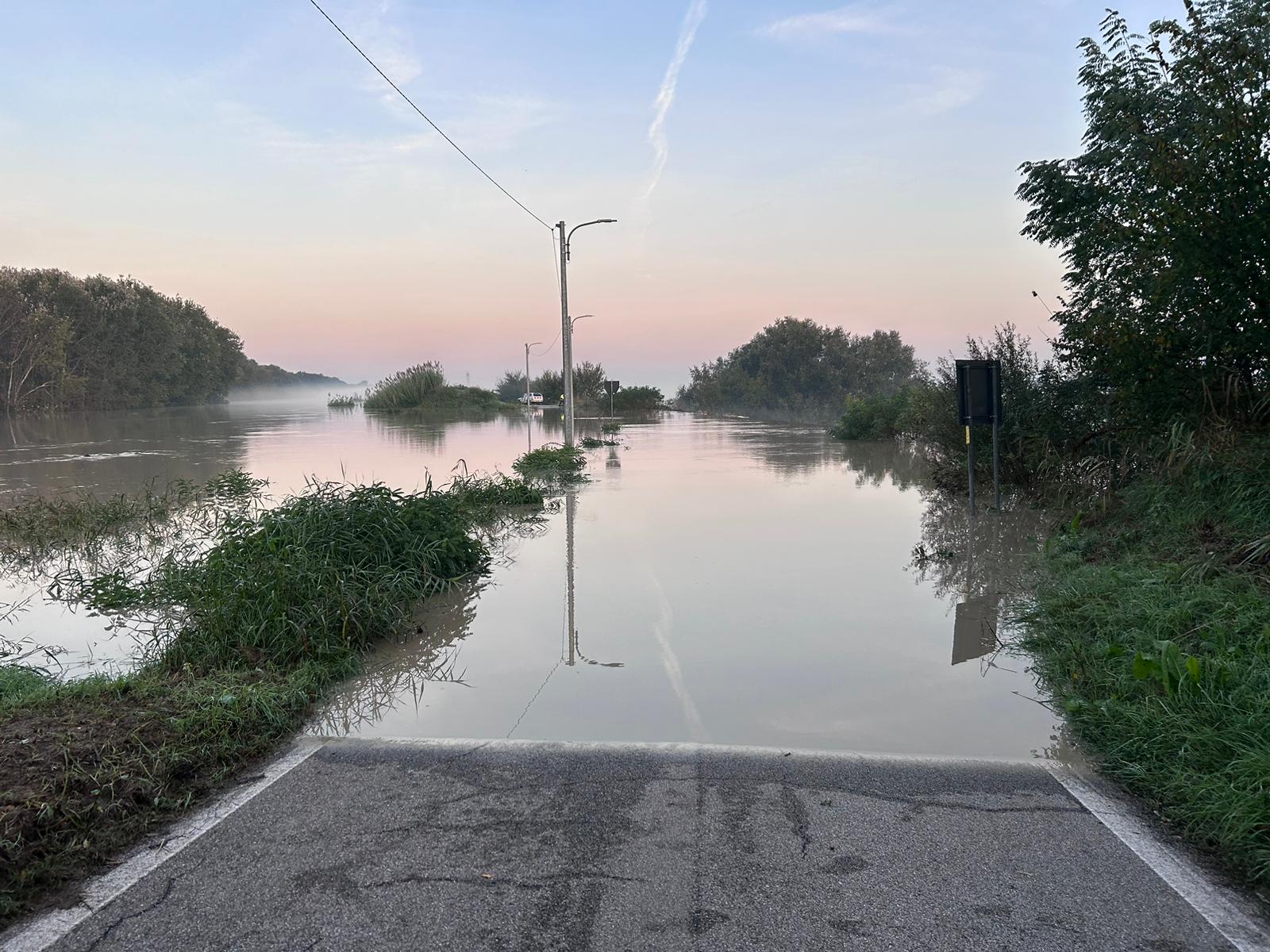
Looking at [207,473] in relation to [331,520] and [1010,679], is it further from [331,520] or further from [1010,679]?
[1010,679]

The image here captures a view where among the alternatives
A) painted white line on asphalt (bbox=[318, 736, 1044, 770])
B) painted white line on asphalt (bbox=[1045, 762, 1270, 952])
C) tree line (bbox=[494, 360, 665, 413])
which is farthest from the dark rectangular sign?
tree line (bbox=[494, 360, 665, 413])

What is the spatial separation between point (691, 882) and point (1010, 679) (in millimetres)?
3566

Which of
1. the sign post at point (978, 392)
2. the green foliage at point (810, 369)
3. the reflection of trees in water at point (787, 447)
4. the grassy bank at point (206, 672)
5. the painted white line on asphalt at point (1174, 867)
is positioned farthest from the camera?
the green foliage at point (810, 369)

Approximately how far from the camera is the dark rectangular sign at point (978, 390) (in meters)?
12.4

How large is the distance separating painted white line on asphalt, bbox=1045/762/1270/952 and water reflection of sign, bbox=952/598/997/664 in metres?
2.31

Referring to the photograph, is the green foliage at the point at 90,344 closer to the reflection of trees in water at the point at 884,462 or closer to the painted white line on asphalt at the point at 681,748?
the reflection of trees in water at the point at 884,462

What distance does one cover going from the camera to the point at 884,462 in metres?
23.6

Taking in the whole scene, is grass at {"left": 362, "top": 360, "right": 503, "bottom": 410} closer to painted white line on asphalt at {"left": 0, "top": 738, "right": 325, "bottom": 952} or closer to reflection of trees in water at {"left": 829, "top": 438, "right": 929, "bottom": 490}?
reflection of trees in water at {"left": 829, "top": 438, "right": 929, "bottom": 490}

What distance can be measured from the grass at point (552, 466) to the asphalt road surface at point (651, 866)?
13723 mm

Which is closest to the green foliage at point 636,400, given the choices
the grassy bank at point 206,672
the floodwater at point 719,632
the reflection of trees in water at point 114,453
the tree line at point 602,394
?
the tree line at point 602,394

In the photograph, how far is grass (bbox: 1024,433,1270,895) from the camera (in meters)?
3.61

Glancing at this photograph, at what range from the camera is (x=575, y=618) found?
294 inches

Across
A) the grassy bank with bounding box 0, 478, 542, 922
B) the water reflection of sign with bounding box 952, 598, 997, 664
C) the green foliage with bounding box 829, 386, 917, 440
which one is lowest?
the water reflection of sign with bounding box 952, 598, 997, 664

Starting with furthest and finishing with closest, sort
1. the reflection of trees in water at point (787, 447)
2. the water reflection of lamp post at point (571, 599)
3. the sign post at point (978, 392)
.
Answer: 1. the reflection of trees in water at point (787, 447)
2. the sign post at point (978, 392)
3. the water reflection of lamp post at point (571, 599)
